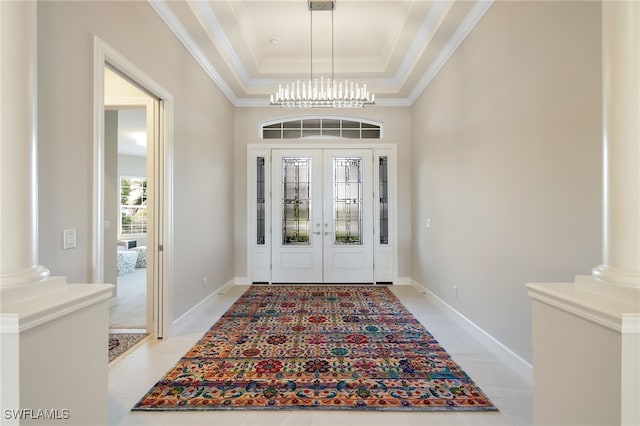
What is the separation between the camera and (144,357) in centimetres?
270

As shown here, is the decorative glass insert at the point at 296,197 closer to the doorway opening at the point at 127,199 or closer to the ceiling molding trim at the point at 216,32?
the ceiling molding trim at the point at 216,32

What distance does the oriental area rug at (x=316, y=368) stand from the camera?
2064 mm

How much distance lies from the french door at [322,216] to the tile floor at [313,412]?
2.31 m

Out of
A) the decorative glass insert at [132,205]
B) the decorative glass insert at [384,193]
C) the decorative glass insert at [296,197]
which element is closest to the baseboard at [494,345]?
the decorative glass insert at [384,193]

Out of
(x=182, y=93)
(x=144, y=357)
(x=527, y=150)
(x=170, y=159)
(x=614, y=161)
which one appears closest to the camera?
(x=614, y=161)

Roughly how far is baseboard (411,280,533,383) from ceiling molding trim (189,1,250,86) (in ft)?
13.4

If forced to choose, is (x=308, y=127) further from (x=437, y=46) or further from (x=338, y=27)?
(x=437, y=46)

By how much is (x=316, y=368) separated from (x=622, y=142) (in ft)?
7.55

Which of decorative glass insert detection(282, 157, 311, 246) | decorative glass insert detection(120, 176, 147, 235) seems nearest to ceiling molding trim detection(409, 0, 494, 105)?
decorative glass insert detection(282, 157, 311, 246)

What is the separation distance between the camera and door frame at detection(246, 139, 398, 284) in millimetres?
5441

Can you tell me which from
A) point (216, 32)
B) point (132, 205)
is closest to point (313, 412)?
point (216, 32)

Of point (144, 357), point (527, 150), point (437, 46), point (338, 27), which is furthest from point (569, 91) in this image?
point (144, 357)

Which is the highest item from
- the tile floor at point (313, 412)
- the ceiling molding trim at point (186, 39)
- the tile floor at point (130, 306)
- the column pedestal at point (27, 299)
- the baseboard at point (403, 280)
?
the ceiling molding trim at point (186, 39)

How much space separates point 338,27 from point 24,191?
368cm
